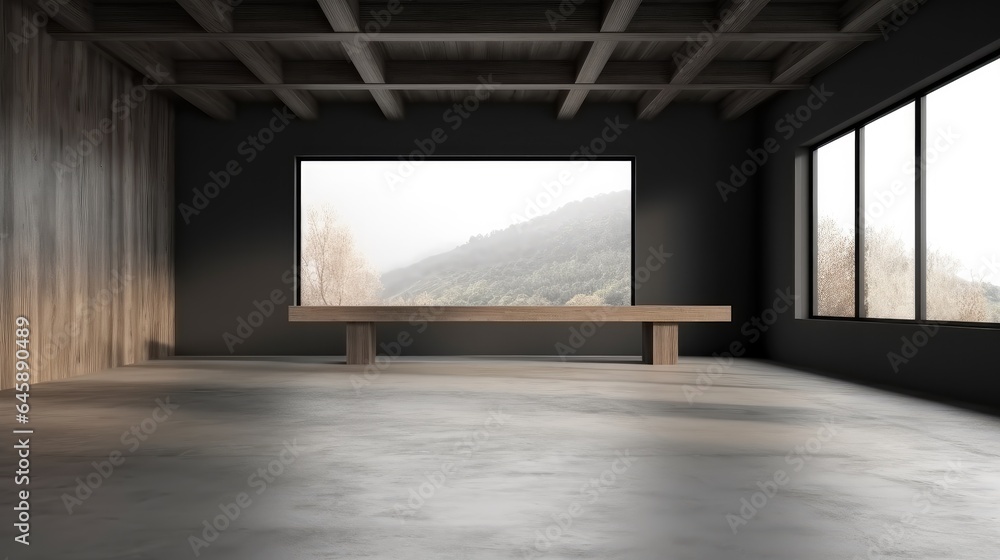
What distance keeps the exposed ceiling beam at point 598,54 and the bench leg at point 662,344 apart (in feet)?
6.89

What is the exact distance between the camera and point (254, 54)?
542 cm

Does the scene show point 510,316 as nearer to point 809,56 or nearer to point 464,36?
point 464,36

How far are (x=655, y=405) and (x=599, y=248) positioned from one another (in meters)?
10.6

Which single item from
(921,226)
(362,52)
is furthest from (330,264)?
(921,226)

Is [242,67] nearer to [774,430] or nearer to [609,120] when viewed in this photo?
[609,120]

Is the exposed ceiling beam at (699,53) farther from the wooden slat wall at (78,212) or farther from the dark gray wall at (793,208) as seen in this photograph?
the wooden slat wall at (78,212)

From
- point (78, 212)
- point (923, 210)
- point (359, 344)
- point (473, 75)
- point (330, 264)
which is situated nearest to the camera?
point (923, 210)

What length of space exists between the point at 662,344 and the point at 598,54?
241 centimetres

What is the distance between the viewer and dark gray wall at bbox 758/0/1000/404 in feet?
13.2

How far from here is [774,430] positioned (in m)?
2.98

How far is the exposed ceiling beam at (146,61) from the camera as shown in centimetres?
478

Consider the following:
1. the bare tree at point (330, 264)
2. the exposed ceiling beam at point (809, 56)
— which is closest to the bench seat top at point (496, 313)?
the exposed ceiling beam at point (809, 56)

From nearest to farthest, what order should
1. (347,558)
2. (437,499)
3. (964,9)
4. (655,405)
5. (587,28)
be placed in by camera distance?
(347,558) < (437,499) < (655,405) < (964,9) < (587,28)

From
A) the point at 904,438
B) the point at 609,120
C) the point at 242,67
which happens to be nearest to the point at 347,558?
the point at 904,438
